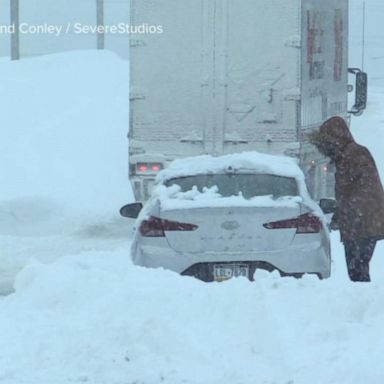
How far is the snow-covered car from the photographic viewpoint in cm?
980

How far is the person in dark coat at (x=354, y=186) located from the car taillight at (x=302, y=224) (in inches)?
14.4

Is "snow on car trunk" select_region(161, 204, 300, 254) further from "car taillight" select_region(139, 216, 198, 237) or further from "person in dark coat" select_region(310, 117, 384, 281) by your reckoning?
"person in dark coat" select_region(310, 117, 384, 281)

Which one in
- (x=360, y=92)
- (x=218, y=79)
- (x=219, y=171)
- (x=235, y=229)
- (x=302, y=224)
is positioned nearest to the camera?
(x=235, y=229)

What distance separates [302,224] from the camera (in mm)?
9914

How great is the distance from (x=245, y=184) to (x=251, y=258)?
0.69 meters

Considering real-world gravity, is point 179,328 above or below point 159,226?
below

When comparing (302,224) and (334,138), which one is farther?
(334,138)

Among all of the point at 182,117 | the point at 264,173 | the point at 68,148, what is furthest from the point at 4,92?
the point at 264,173

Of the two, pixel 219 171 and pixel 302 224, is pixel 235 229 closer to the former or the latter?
pixel 302 224

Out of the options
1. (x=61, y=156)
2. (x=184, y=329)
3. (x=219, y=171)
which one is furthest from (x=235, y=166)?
(x=61, y=156)

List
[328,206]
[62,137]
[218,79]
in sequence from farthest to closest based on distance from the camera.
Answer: [62,137], [218,79], [328,206]

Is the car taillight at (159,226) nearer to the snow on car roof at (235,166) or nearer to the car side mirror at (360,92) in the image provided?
the snow on car roof at (235,166)

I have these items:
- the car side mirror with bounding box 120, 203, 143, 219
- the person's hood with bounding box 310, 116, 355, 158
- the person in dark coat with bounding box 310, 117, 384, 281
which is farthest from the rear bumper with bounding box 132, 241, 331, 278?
the car side mirror with bounding box 120, 203, 143, 219

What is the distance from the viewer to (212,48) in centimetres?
1488
